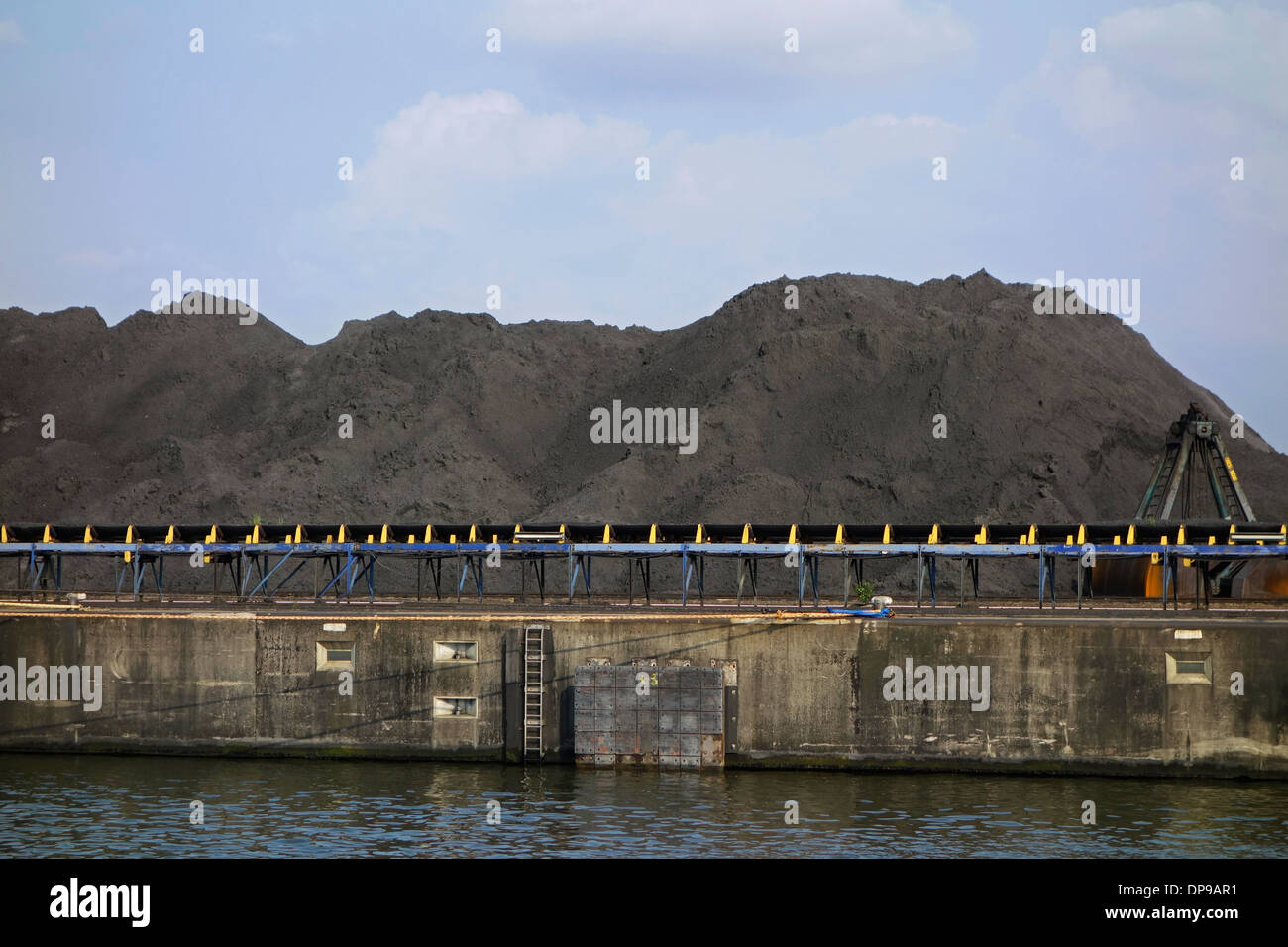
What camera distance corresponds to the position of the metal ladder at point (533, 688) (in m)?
39.6

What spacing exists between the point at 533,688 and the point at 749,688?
6344mm

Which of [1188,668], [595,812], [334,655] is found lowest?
[595,812]

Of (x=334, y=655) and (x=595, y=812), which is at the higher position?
(x=334, y=655)

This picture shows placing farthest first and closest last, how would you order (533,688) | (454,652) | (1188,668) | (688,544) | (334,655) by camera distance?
(688,544), (334,655), (454,652), (533,688), (1188,668)

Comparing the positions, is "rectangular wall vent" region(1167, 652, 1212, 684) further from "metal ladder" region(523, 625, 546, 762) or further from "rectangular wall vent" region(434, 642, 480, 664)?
"rectangular wall vent" region(434, 642, 480, 664)

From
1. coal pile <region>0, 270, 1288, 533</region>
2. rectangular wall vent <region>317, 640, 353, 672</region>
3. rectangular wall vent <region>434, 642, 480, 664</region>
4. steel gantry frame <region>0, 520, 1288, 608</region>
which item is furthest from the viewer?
coal pile <region>0, 270, 1288, 533</region>

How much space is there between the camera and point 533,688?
39.8m

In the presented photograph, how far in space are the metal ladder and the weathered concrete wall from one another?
1.14 feet

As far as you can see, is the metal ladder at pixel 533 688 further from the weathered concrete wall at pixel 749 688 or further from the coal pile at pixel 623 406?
the coal pile at pixel 623 406

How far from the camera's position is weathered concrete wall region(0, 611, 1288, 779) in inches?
1496

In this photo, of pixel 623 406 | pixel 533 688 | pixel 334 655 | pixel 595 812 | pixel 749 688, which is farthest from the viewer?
pixel 623 406

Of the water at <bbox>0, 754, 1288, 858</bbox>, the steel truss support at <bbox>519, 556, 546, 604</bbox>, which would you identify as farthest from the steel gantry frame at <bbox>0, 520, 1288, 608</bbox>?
the water at <bbox>0, 754, 1288, 858</bbox>

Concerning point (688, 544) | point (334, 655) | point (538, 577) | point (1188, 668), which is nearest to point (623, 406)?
point (538, 577)

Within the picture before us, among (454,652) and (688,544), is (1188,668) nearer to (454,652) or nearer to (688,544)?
(688,544)
